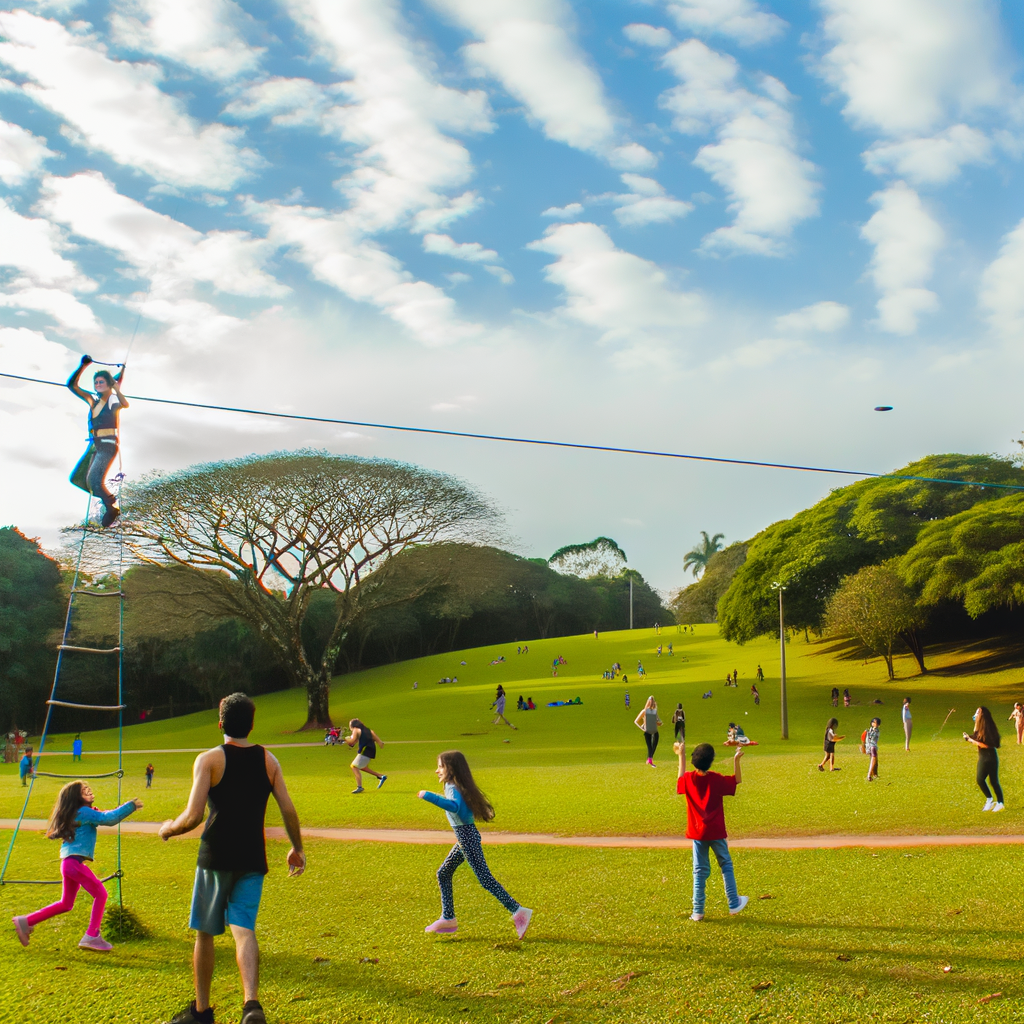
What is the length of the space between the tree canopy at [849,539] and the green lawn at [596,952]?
37.2 metres

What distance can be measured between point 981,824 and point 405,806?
9810mm

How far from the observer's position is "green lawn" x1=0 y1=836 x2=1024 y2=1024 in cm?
518

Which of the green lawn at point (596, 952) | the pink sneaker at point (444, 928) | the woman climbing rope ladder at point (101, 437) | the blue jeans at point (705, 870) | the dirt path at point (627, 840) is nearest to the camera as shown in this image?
the green lawn at point (596, 952)

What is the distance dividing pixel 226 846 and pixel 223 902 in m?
0.33

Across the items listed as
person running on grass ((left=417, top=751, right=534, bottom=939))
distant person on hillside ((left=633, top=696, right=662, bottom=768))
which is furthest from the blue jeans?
distant person on hillside ((left=633, top=696, right=662, bottom=768))

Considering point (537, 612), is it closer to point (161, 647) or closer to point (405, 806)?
point (161, 647)

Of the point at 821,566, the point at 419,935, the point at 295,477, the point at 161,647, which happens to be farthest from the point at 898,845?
the point at 161,647

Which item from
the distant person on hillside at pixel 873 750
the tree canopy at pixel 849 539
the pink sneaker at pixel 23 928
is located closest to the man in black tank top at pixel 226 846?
the pink sneaker at pixel 23 928

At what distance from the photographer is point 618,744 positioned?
3112 centimetres

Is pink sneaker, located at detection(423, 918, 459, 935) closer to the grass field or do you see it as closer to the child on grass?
the grass field

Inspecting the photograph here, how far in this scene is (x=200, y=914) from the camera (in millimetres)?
4789

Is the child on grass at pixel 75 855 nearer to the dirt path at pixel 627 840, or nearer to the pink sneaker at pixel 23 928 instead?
the pink sneaker at pixel 23 928

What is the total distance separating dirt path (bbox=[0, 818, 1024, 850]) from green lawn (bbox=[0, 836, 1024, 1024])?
1403mm

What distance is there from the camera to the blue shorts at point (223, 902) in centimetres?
476
